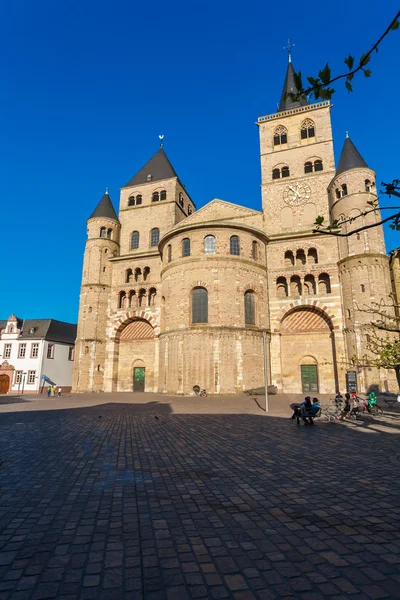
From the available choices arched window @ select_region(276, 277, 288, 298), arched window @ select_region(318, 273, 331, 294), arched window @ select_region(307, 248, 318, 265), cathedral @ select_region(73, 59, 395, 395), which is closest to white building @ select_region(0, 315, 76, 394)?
cathedral @ select_region(73, 59, 395, 395)

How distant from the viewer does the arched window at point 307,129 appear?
37312 mm

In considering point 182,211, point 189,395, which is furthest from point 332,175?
point 189,395

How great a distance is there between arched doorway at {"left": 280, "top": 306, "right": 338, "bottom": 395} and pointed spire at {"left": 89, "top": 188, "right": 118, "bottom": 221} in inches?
907

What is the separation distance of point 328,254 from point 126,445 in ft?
88.3

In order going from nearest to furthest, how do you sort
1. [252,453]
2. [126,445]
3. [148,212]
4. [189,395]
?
[252,453], [126,445], [189,395], [148,212]

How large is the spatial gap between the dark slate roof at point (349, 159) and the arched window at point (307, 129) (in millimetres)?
4865

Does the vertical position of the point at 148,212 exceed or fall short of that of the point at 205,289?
it exceeds it

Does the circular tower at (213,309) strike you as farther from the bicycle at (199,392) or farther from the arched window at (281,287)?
the arched window at (281,287)

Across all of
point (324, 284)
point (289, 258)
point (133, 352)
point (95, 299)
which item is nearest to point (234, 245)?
point (289, 258)

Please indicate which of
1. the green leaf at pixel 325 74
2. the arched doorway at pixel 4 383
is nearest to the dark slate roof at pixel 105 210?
the arched doorway at pixel 4 383

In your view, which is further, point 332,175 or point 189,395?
point 332,175

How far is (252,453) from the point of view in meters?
8.01

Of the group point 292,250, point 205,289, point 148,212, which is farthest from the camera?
point 148,212

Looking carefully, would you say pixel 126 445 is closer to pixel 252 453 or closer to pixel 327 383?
pixel 252 453
